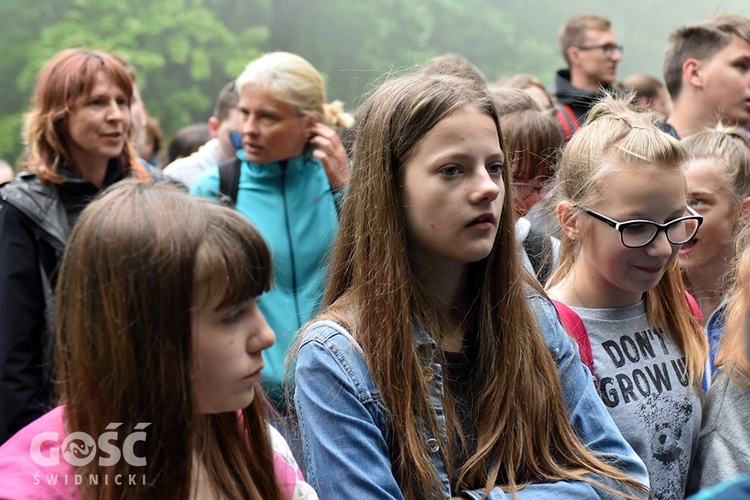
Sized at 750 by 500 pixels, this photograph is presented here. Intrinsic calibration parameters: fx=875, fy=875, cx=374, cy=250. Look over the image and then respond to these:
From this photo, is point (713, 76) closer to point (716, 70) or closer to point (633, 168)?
point (716, 70)

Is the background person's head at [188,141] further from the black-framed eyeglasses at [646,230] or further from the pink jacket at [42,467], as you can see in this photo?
the pink jacket at [42,467]

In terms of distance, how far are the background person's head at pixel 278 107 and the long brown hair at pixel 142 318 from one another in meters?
2.59

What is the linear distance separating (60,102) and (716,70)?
3.68 meters

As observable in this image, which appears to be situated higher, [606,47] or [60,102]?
[60,102]

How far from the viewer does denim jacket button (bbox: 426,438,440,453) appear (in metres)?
2.16

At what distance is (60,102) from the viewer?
13.9ft

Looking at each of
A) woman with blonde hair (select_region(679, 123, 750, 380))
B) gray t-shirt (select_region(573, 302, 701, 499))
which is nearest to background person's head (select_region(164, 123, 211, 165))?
woman with blonde hair (select_region(679, 123, 750, 380))

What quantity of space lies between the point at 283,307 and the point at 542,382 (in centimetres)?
207

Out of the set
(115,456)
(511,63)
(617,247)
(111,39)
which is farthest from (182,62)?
(115,456)

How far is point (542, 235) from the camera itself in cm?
354

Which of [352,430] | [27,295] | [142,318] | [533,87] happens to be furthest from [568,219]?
[533,87]

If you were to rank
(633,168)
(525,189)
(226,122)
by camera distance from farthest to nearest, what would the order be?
(226,122) → (525,189) → (633,168)

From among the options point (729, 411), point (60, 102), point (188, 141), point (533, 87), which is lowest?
point (188, 141)

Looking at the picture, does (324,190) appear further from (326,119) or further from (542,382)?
(542,382)
